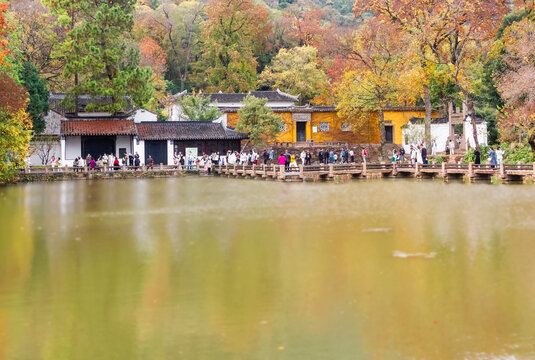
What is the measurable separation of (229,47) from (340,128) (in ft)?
54.4

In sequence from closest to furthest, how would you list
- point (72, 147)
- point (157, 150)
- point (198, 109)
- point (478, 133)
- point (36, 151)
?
1. point (478, 133)
2. point (36, 151)
3. point (72, 147)
4. point (157, 150)
5. point (198, 109)

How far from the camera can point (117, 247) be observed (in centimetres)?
1562

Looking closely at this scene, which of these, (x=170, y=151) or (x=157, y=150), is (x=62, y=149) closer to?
(x=157, y=150)

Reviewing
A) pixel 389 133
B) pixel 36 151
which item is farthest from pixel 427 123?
pixel 36 151

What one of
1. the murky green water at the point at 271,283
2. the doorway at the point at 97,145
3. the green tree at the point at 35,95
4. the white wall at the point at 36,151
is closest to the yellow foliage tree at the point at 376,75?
the doorway at the point at 97,145

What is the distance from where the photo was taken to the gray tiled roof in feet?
151

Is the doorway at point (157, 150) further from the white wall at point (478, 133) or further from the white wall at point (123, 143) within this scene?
the white wall at point (478, 133)

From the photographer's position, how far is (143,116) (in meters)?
50.6

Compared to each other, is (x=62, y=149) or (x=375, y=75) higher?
(x=375, y=75)

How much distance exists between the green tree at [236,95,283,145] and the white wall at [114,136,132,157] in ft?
24.5

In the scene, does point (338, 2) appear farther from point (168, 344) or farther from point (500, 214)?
point (168, 344)

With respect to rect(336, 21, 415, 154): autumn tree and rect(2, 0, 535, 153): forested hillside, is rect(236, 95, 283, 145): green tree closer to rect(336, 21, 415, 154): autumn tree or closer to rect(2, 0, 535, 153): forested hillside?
rect(336, 21, 415, 154): autumn tree

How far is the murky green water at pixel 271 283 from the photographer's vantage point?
8781mm

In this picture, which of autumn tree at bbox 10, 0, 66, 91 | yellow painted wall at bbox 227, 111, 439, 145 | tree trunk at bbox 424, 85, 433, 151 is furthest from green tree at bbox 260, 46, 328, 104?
autumn tree at bbox 10, 0, 66, 91
